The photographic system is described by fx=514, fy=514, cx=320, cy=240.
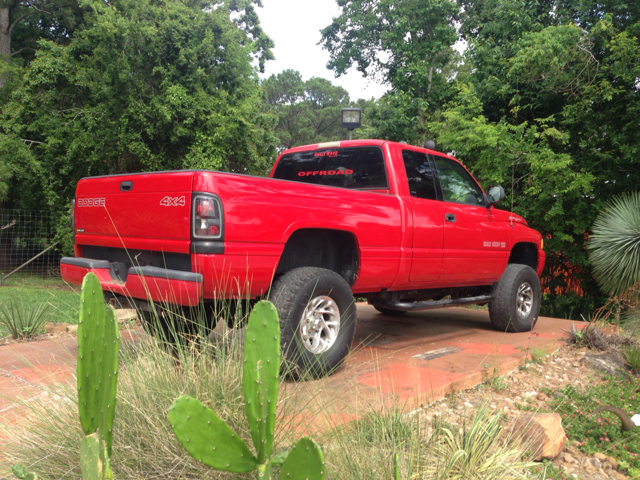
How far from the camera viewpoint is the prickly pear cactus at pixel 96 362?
67.3 inches

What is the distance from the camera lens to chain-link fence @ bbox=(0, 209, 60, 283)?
13953 mm

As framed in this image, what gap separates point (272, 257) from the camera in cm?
379

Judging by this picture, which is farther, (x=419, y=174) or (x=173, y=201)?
(x=419, y=174)

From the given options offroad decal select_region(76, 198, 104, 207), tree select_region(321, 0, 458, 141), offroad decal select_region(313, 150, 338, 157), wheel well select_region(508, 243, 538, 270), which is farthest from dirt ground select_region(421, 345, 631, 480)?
tree select_region(321, 0, 458, 141)

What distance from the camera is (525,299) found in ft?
22.1

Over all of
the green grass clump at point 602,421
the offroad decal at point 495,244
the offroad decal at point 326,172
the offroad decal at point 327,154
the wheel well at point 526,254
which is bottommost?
the green grass clump at point 602,421

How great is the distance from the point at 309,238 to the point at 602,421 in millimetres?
2577

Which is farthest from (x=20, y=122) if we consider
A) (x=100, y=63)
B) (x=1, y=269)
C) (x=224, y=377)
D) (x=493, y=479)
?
(x=493, y=479)

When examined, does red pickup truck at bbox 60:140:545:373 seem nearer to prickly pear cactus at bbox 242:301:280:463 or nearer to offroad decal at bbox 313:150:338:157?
offroad decal at bbox 313:150:338:157

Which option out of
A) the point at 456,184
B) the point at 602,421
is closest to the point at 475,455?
the point at 602,421

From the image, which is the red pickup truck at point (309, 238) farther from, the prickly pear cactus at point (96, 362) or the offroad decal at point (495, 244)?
the prickly pear cactus at point (96, 362)

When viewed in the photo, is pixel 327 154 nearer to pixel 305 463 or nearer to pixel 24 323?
pixel 24 323

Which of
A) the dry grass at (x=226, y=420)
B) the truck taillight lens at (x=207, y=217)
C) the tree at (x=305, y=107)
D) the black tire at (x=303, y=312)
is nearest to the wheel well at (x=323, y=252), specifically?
the black tire at (x=303, y=312)

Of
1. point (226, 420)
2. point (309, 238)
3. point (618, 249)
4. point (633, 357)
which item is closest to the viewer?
point (226, 420)
